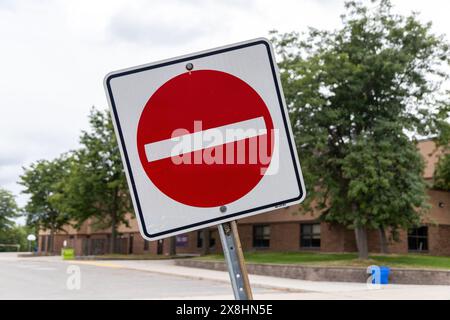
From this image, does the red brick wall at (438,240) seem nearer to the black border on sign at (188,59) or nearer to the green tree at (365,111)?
the green tree at (365,111)

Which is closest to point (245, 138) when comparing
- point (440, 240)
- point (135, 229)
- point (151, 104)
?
point (151, 104)

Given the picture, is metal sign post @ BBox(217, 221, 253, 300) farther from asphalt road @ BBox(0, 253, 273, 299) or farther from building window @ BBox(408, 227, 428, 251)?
building window @ BBox(408, 227, 428, 251)

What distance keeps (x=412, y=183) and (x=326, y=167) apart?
4.44 m

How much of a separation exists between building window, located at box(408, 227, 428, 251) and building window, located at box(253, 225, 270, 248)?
36.8ft

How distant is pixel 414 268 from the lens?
21750mm

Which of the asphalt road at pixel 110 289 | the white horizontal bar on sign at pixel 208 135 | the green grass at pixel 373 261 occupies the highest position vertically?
the white horizontal bar on sign at pixel 208 135

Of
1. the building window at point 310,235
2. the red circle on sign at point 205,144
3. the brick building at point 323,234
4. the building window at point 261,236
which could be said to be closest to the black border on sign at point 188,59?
the red circle on sign at point 205,144

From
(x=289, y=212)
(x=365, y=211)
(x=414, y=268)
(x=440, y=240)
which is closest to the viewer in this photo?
(x=414, y=268)

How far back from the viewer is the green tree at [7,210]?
85.3 meters

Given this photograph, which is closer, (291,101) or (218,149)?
(218,149)

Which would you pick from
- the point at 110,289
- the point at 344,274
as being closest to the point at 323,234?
the point at 344,274

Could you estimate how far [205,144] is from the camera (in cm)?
205

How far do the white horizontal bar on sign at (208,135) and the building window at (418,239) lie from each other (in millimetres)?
36741
